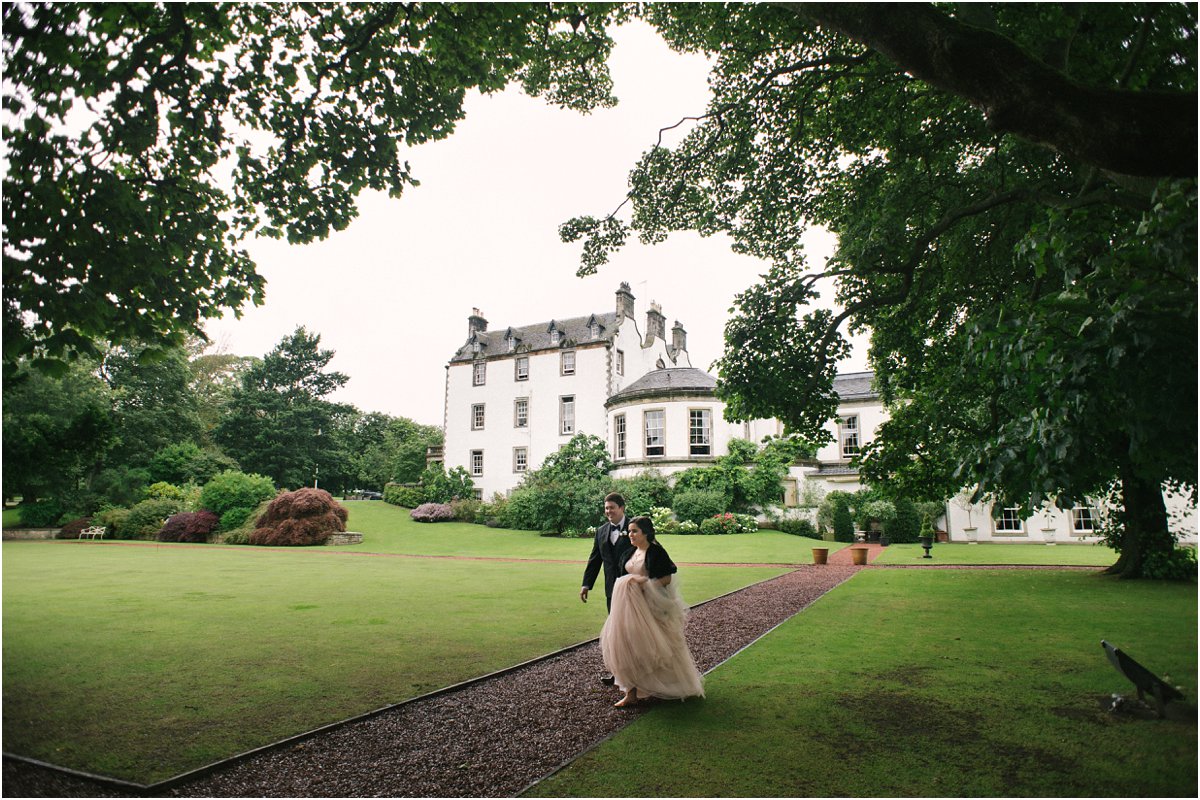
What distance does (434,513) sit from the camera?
35.8 metres

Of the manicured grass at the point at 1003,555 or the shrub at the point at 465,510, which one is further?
the shrub at the point at 465,510

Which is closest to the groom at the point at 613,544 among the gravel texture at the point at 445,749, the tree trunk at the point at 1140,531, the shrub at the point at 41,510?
the gravel texture at the point at 445,749

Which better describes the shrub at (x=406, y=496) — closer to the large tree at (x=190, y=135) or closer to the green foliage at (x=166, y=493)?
the green foliage at (x=166, y=493)

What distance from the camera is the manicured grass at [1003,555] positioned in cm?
2017

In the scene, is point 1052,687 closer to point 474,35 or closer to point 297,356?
point 474,35

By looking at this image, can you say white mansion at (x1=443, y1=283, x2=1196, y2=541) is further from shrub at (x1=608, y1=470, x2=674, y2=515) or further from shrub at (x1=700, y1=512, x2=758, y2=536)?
shrub at (x1=700, y1=512, x2=758, y2=536)

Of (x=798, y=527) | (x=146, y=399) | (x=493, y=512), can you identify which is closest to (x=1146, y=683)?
(x=146, y=399)

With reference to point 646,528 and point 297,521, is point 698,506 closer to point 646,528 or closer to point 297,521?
point 297,521

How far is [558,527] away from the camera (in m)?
30.6

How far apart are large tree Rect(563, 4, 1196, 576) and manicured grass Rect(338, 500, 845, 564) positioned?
8.15 meters

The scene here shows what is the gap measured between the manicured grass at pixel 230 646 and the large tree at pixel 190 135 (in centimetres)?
303

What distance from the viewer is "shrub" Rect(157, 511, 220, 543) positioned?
92.8 ft

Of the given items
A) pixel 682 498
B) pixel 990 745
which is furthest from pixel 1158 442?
pixel 682 498

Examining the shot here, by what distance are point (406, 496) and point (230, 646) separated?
34.0m
